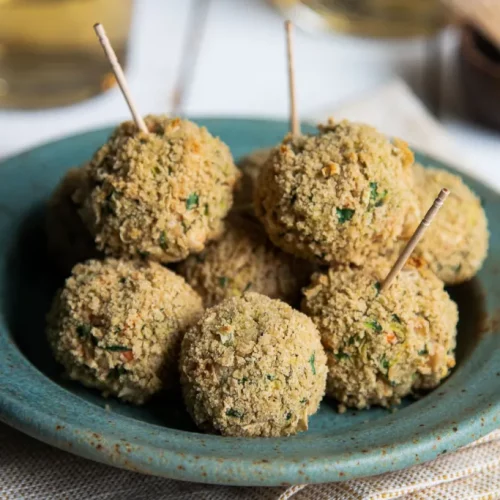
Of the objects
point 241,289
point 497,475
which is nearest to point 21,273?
point 241,289

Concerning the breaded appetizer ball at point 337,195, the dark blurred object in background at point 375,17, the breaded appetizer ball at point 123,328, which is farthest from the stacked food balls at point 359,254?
the dark blurred object in background at point 375,17

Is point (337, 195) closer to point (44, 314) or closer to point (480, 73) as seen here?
point (44, 314)

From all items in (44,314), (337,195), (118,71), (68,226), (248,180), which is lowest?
(44,314)

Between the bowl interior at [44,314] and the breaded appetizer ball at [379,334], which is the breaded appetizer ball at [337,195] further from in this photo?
the bowl interior at [44,314]

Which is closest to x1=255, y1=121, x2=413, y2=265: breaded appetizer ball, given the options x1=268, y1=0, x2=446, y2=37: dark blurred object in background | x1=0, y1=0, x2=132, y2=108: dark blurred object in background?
x1=0, y1=0, x2=132, y2=108: dark blurred object in background

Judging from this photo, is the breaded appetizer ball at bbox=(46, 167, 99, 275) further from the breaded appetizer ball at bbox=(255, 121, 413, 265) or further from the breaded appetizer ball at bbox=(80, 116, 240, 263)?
the breaded appetizer ball at bbox=(255, 121, 413, 265)

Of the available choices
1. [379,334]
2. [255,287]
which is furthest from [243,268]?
[379,334]

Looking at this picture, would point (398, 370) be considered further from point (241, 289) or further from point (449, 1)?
point (449, 1)
